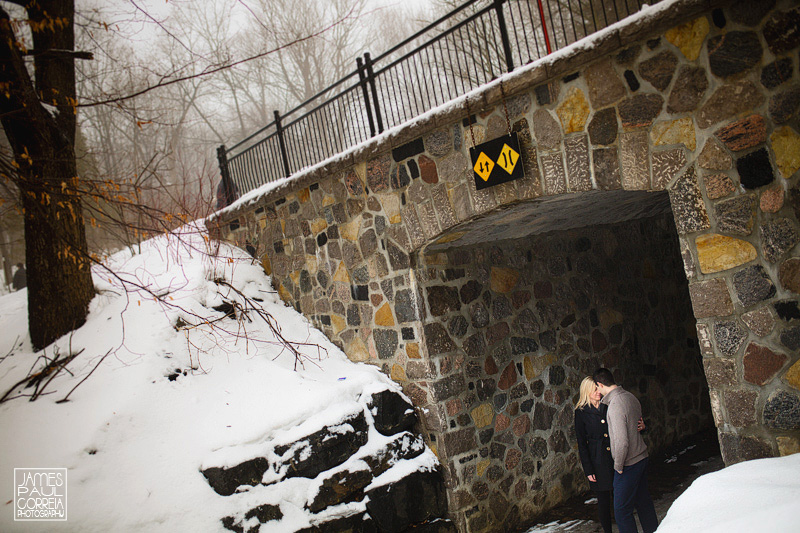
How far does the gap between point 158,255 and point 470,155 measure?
5.26m

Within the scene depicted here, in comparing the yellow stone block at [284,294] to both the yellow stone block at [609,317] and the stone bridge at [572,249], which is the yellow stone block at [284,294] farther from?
the yellow stone block at [609,317]

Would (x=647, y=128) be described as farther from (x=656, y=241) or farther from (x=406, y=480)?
(x=656, y=241)

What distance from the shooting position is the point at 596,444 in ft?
13.8

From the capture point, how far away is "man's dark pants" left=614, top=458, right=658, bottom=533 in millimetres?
3828

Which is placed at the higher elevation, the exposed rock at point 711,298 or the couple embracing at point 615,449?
the exposed rock at point 711,298

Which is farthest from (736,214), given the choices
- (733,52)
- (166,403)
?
(166,403)

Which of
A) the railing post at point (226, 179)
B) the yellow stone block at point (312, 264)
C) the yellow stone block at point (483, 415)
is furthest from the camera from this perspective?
the railing post at point (226, 179)

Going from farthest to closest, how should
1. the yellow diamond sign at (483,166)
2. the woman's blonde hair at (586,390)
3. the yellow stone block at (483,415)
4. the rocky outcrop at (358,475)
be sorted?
the yellow stone block at (483,415) → the rocky outcrop at (358,475) → the woman's blonde hair at (586,390) → the yellow diamond sign at (483,166)

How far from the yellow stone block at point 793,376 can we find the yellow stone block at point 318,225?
14.2 ft

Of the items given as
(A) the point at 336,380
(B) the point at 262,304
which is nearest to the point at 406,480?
(A) the point at 336,380

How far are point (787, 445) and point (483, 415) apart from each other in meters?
2.70

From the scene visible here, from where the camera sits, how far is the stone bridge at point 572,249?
9.74 ft

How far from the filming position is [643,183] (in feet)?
11.0

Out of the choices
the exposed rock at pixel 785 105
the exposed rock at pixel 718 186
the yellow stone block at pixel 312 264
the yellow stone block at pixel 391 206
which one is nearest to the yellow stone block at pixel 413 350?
the yellow stone block at pixel 391 206
